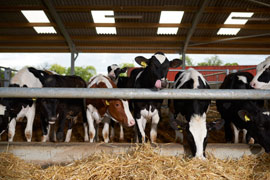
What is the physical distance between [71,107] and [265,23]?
11.2 m

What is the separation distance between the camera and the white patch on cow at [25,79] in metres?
4.15

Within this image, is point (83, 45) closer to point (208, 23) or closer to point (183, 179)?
point (208, 23)

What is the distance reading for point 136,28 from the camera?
11.7 metres

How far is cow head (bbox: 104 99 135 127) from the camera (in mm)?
3719

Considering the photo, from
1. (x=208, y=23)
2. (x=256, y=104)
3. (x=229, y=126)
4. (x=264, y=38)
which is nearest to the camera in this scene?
(x=256, y=104)

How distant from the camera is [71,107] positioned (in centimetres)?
448

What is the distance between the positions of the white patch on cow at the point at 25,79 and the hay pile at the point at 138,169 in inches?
72.0

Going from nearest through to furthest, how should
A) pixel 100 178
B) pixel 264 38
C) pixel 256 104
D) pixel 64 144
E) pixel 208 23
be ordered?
pixel 100 178 → pixel 64 144 → pixel 256 104 → pixel 208 23 → pixel 264 38

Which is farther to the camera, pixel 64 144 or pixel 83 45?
pixel 83 45

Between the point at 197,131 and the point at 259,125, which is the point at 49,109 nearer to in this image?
the point at 197,131

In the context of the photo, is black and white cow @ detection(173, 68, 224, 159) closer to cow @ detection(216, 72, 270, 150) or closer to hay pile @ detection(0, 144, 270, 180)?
hay pile @ detection(0, 144, 270, 180)

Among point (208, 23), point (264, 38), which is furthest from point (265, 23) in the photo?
point (208, 23)

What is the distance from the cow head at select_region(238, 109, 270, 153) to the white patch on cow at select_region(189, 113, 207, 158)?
1.97ft

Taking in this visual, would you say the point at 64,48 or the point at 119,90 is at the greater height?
the point at 64,48
